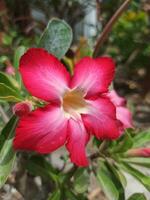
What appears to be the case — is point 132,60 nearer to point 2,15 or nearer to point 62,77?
point 2,15

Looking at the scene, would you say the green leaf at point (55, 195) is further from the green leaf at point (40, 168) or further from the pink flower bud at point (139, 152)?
the pink flower bud at point (139, 152)

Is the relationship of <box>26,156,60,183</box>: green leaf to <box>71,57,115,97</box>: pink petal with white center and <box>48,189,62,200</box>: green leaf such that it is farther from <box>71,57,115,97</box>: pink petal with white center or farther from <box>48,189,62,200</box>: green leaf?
<box>71,57,115,97</box>: pink petal with white center

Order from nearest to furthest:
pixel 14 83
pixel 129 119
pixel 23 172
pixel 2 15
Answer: pixel 14 83, pixel 129 119, pixel 23 172, pixel 2 15

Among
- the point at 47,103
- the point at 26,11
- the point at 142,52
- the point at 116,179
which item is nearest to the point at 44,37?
the point at 47,103

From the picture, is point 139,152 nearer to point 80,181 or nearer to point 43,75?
point 80,181

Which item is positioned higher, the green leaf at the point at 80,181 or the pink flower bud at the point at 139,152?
the pink flower bud at the point at 139,152

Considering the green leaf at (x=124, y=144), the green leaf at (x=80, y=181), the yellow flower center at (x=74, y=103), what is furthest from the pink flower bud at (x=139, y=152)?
the yellow flower center at (x=74, y=103)
